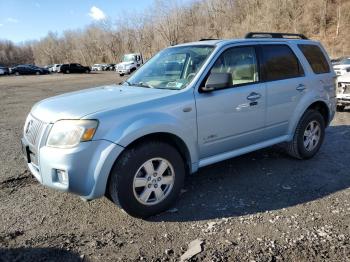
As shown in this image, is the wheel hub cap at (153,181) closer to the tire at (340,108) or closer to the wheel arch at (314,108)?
the wheel arch at (314,108)

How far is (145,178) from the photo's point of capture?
3.80m

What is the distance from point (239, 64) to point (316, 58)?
5.84ft

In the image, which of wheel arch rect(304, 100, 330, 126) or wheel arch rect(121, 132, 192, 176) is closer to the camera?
wheel arch rect(121, 132, 192, 176)

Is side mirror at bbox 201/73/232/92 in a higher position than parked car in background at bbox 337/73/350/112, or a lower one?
higher

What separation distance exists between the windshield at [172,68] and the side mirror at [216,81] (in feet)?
0.73

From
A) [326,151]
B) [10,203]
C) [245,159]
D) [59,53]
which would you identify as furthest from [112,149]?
[59,53]

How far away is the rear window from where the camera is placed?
560 cm

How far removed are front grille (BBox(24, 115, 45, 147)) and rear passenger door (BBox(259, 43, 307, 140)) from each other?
2883 millimetres

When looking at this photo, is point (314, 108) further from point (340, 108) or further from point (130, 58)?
point (130, 58)

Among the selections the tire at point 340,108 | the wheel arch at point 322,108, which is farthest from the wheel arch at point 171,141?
the tire at point 340,108

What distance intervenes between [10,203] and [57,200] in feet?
1.81

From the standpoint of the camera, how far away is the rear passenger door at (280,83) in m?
4.92

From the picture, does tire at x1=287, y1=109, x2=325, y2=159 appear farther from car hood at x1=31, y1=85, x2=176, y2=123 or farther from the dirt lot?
car hood at x1=31, y1=85, x2=176, y2=123

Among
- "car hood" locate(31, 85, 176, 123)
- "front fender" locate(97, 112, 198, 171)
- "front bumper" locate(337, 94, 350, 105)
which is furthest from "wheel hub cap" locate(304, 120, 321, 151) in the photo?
"front bumper" locate(337, 94, 350, 105)
